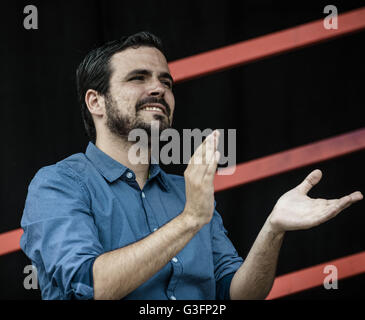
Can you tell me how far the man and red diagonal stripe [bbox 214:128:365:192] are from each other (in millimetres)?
387

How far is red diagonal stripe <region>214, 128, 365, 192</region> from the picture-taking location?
7.22 ft

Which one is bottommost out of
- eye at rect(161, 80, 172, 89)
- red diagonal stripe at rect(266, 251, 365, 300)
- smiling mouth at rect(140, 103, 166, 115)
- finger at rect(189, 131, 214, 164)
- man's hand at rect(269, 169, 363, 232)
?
red diagonal stripe at rect(266, 251, 365, 300)

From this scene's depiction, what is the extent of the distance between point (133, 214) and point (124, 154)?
0.27 meters

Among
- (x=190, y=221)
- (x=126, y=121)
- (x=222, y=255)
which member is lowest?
(x=222, y=255)

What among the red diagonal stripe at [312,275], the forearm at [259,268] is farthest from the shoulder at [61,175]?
the red diagonal stripe at [312,275]

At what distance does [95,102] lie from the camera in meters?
1.84

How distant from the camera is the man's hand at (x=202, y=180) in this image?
1.27m

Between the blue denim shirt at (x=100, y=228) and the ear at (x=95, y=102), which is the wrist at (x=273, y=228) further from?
the ear at (x=95, y=102)

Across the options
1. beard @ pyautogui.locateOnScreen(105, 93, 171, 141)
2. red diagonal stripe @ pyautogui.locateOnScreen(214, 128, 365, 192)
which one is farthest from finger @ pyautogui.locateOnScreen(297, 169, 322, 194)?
red diagonal stripe @ pyautogui.locateOnScreen(214, 128, 365, 192)

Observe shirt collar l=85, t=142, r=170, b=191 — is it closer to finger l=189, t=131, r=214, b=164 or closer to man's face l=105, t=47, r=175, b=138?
man's face l=105, t=47, r=175, b=138

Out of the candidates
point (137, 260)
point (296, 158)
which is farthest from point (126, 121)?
point (296, 158)

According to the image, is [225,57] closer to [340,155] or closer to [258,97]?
[258,97]

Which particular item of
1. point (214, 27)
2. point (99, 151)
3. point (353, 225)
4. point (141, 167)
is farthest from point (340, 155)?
point (99, 151)

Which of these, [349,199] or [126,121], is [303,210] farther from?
[126,121]
